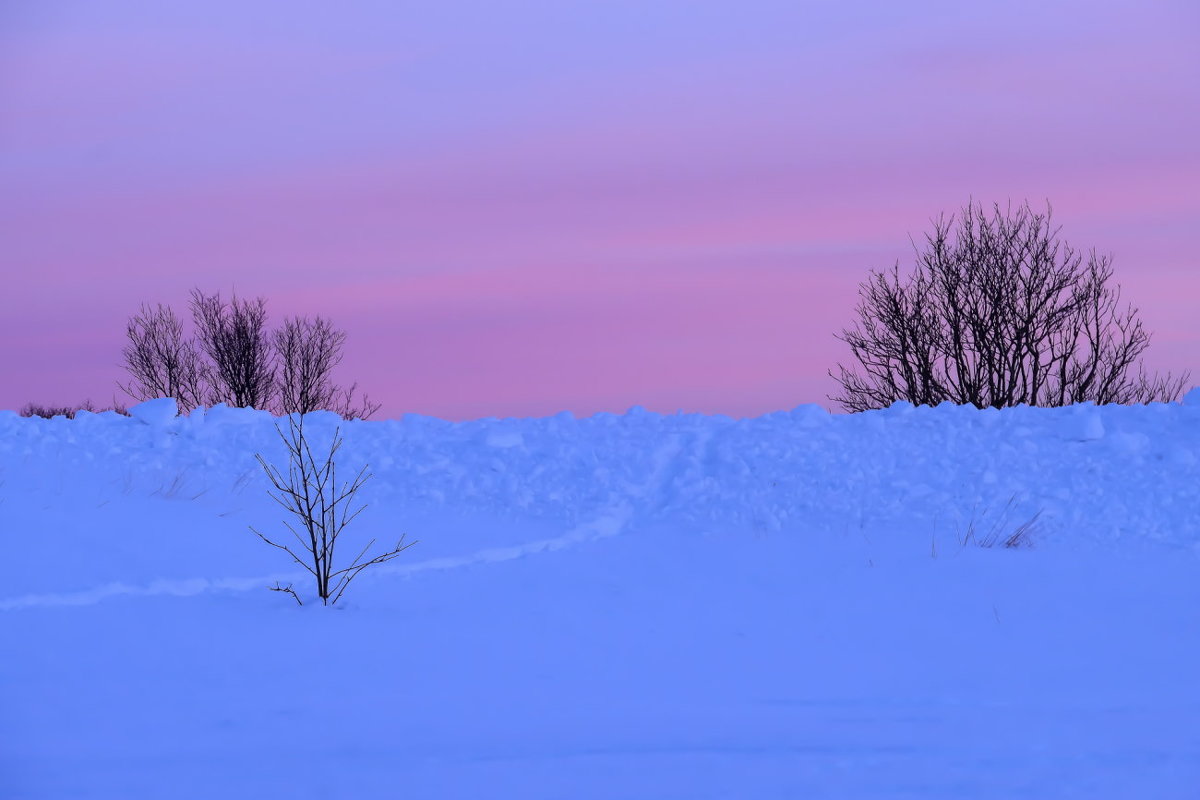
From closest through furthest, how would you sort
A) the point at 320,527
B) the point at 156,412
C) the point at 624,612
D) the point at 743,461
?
the point at 624,612 → the point at 320,527 → the point at 743,461 → the point at 156,412

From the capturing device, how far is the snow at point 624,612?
4.82 meters

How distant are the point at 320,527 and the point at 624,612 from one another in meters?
2.77

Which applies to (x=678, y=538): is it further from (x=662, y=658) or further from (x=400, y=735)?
(x=400, y=735)

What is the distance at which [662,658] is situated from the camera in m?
6.71

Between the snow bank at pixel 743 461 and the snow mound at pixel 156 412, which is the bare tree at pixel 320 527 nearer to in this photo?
the snow bank at pixel 743 461

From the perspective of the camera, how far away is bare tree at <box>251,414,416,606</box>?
802cm

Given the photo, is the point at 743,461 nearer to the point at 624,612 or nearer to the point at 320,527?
the point at 624,612

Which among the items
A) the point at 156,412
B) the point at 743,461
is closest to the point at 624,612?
the point at 743,461

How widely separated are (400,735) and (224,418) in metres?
8.88

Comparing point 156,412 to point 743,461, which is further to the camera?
point 156,412

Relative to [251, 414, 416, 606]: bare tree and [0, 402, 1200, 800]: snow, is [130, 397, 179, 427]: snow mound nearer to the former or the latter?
[0, 402, 1200, 800]: snow

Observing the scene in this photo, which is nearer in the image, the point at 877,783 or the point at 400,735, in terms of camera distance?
the point at 877,783

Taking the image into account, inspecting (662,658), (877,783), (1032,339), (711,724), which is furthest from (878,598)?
(1032,339)

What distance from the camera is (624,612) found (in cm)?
780
